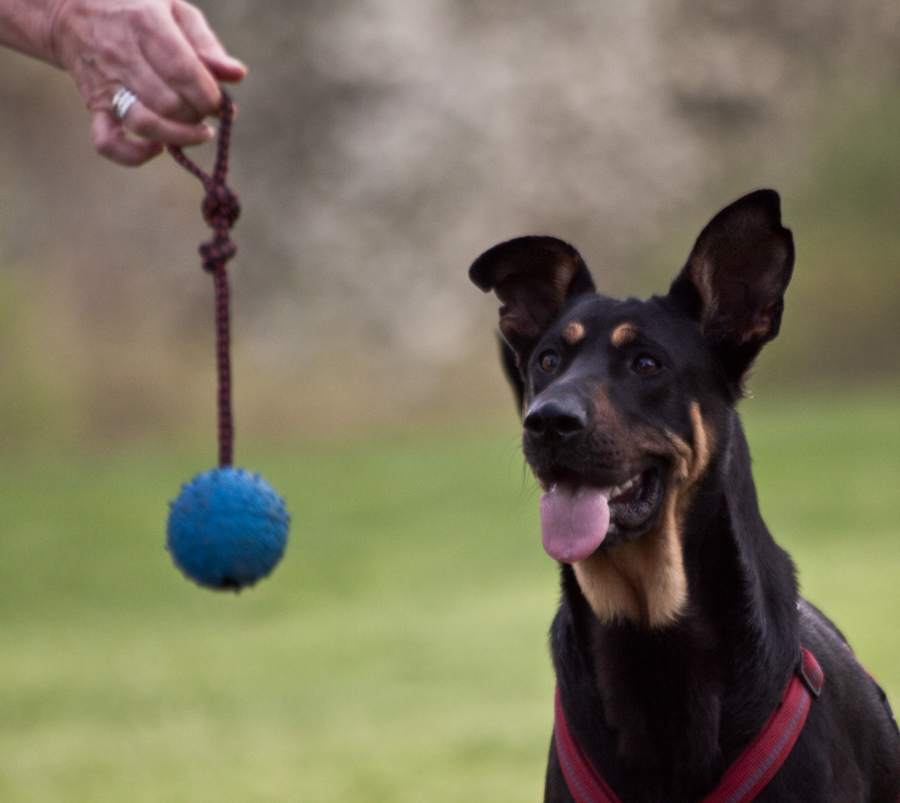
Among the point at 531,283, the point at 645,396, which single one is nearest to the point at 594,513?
the point at 645,396

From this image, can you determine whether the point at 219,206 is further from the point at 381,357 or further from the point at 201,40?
the point at 381,357

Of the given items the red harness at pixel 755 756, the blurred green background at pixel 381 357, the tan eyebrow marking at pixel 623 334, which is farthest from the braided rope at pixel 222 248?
the blurred green background at pixel 381 357

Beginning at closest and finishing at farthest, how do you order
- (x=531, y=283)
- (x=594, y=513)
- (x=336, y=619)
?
(x=594, y=513) < (x=531, y=283) < (x=336, y=619)

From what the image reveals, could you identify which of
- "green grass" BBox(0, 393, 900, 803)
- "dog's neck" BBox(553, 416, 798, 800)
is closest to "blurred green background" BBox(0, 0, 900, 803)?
"green grass" BBox(0, 393, 900, 803)

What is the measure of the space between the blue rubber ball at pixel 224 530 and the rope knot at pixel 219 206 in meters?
0.60

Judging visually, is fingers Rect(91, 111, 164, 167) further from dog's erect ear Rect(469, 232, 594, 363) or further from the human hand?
dog's erect ear Rect(469, 232, 594, 363)

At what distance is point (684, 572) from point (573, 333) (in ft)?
2.26

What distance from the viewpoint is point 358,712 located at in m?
6.97

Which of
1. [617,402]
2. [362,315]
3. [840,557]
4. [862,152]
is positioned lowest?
[617,402]

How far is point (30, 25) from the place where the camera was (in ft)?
10.5

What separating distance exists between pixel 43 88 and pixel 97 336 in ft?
14.9

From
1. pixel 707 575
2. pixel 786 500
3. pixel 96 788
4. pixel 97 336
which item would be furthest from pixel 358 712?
pixel 97 336

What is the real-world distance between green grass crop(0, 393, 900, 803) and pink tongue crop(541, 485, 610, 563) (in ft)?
2.37

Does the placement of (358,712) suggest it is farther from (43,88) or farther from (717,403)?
(43,88)
